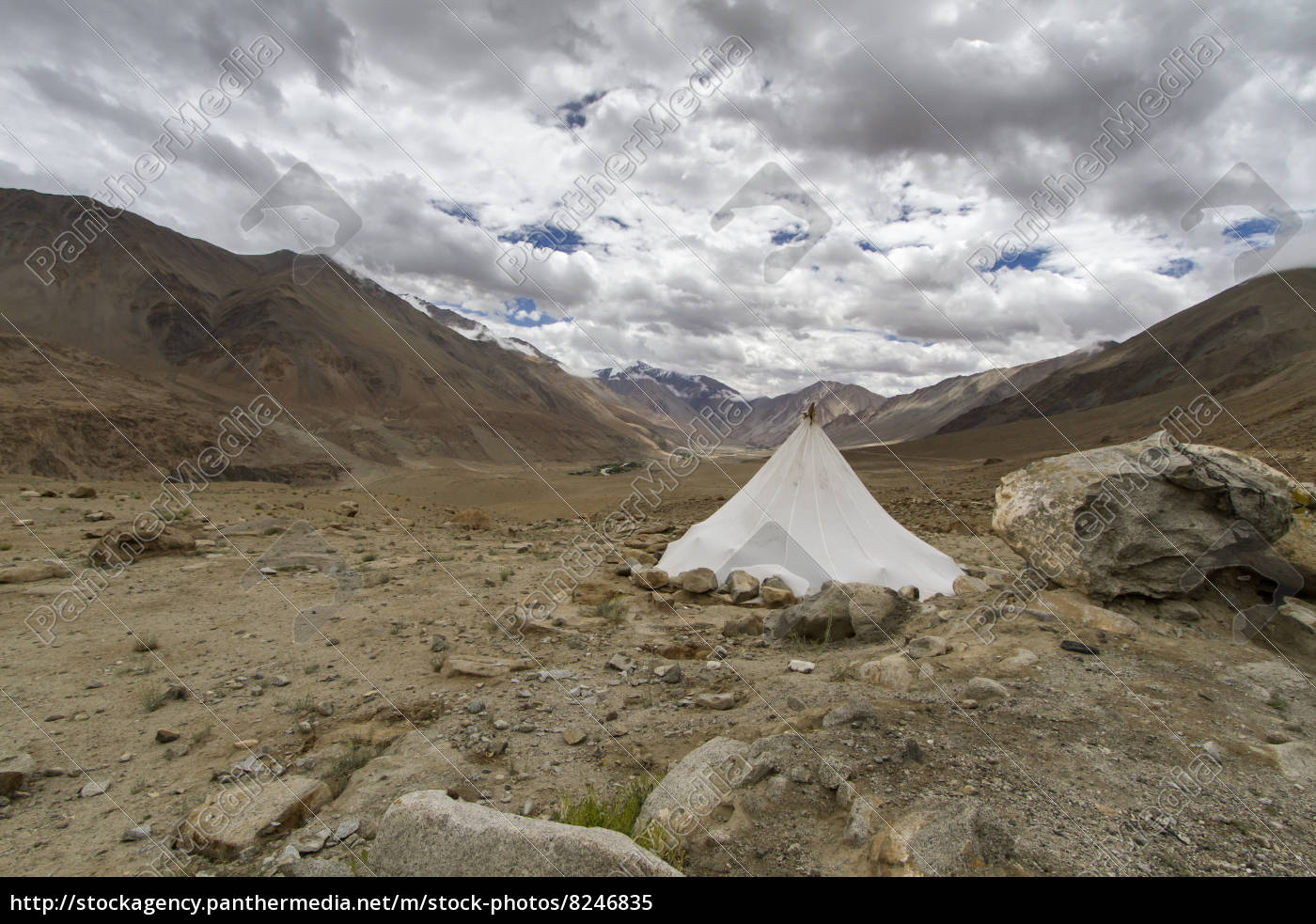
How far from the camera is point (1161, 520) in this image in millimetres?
5570

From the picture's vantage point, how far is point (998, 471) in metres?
32.0

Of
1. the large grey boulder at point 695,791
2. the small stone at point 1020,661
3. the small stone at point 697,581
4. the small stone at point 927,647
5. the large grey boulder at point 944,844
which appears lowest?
the large grey boulder at point 695,791

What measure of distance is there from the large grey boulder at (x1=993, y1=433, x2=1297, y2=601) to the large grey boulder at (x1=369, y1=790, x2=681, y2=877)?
5.47 metres

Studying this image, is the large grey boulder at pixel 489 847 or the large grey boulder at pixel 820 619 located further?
the large grey boulder at pixel 820 619

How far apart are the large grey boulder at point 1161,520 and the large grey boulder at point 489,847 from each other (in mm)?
5472

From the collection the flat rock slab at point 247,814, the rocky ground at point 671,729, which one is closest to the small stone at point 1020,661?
the rocky ground at point 671,729

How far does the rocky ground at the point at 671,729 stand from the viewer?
2.74m

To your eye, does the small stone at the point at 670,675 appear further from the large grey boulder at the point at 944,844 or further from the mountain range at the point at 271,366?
the mountain range at the point at 271,366

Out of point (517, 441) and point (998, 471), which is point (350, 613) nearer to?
point (998, 471)

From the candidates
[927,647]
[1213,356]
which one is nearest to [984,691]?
[927,647]

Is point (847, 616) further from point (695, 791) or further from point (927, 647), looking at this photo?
point (695, 791)

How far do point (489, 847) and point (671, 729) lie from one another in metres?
2.32

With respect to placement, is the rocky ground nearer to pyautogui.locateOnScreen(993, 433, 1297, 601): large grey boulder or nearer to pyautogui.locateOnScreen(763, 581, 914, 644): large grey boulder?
pyautogui.locateOnScreen(763, 581, 914, 644): large grey boulder
